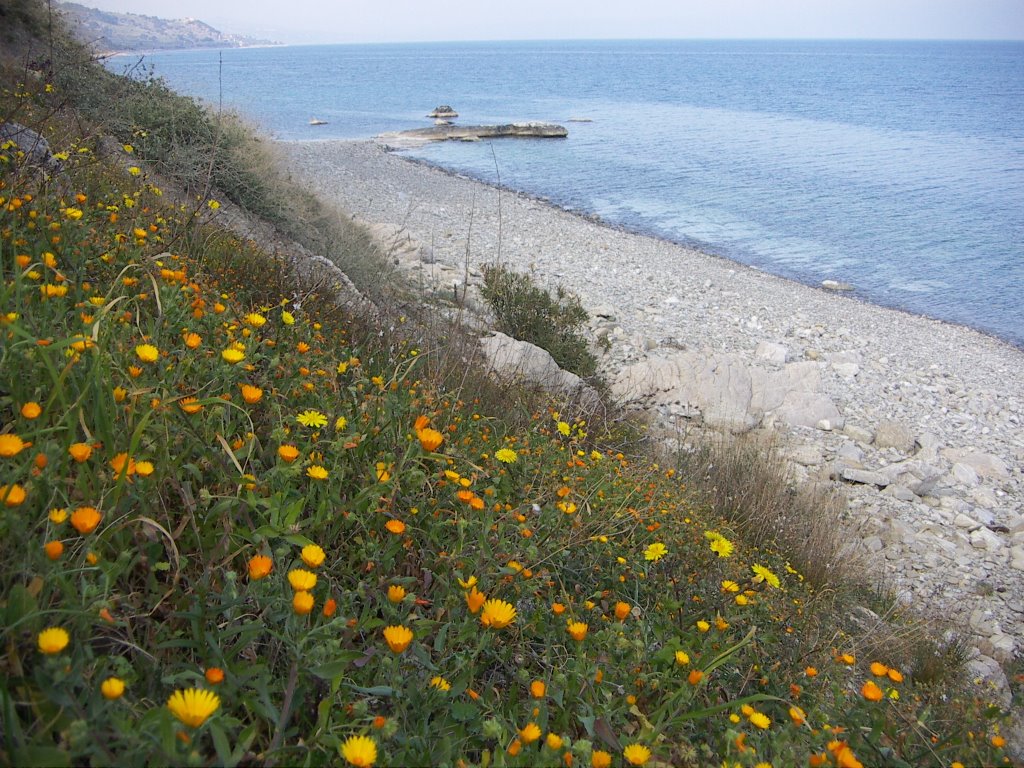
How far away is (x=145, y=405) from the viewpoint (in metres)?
2.00

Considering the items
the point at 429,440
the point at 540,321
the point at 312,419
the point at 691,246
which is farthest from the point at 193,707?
the point at 691,246

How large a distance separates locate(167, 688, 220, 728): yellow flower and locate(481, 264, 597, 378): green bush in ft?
22.4

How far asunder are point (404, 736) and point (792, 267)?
18.4 meters

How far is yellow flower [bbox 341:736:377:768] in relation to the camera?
1283mm

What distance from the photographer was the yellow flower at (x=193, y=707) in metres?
1.17

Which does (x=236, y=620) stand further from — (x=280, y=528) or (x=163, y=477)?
(x=163, y=477)

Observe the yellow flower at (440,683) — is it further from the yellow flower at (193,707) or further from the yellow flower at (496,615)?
the yellow flower at (193,707)

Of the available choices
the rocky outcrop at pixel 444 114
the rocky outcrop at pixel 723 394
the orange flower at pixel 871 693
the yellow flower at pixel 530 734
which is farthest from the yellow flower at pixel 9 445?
the rocky outcrop at pixel 444 114

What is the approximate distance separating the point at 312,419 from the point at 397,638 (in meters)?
A: 1.00

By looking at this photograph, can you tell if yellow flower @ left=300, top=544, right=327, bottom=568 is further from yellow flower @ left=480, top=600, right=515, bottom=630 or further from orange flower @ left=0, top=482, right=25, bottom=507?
orange flower @ left=0, top=482, right=25, bottom=507

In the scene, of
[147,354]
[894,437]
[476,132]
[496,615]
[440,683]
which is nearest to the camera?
[440,683]

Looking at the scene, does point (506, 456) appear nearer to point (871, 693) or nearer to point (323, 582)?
point (323, 582)

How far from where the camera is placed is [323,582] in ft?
5.87

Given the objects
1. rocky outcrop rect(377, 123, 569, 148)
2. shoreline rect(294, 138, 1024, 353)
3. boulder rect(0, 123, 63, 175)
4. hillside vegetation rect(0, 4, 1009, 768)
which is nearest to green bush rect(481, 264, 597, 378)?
shoreline rect(294, 138, 1024, 353)
